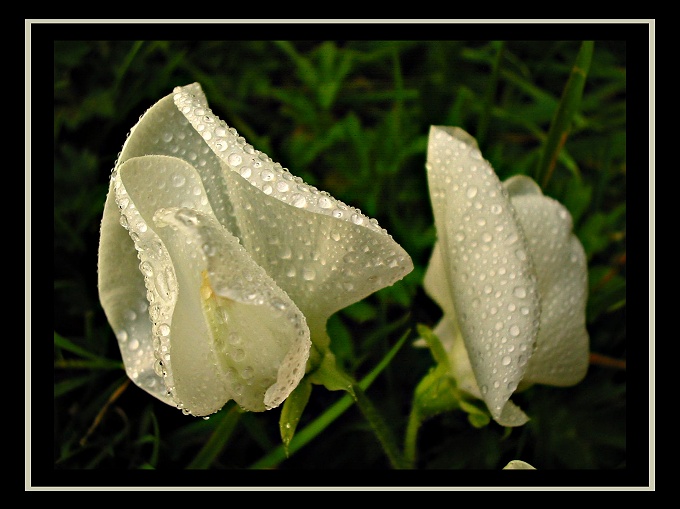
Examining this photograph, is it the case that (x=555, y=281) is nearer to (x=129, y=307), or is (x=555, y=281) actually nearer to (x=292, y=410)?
(x=292, y=410)

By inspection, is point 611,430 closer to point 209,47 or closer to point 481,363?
point 481,363

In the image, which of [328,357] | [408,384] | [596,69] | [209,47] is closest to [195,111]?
[328,357]

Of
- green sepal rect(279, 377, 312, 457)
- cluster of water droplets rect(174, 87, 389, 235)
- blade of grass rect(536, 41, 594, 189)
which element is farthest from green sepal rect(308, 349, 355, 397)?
blade of grass rect(536, 41, 594, 189)

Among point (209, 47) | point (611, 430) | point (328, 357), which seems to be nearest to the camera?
point (328, 357)

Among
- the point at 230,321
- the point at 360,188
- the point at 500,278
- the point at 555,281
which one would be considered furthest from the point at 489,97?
the point at 230,321

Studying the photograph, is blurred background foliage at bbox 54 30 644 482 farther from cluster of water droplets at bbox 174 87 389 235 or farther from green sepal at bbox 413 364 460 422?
cluster of water droplets at bbox 174 87 389 235

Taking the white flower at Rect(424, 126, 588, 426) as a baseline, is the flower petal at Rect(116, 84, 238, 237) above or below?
above
